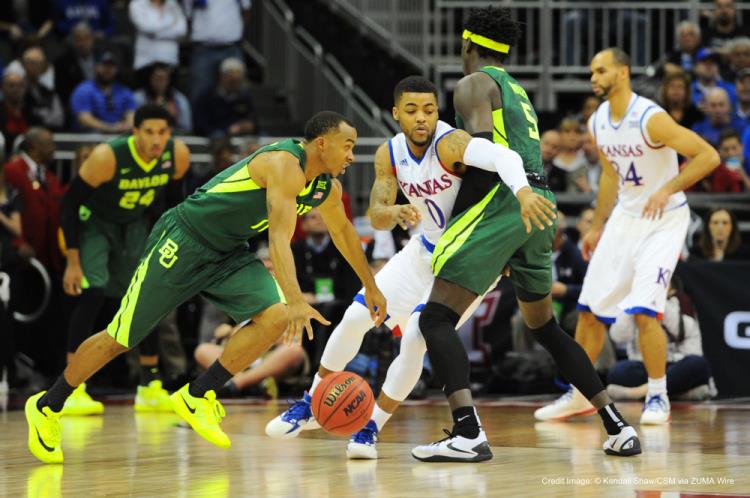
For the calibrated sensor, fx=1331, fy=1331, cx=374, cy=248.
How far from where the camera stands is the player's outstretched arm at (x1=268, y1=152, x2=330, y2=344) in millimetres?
6293

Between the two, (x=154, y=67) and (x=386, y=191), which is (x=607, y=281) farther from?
(x=154, y=67)

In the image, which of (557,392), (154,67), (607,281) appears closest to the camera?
(607,281)

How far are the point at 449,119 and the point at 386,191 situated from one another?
6534 mm

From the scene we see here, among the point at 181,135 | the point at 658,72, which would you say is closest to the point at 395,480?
the point at 181,135

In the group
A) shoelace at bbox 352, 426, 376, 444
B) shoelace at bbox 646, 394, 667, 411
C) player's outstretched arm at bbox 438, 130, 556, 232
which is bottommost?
shoelace at bbox 646, 394, 667, 411

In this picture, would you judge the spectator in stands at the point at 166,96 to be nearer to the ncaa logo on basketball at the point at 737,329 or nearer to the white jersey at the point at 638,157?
the ncaa logo on basketball at the point at 737,329

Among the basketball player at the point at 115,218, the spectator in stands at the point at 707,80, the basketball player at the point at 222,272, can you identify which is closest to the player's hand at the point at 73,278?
the basketball player at the point at 115,218

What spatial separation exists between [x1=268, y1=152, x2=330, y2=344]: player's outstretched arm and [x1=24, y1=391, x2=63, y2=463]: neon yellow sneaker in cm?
142

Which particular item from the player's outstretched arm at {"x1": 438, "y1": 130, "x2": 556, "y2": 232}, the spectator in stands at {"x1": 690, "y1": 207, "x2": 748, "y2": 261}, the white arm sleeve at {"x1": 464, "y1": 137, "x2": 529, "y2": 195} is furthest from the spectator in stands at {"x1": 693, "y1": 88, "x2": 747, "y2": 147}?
the white arm sleeve at {"x1": 464, "y1": 137, "x2": 529, "y2": 195}

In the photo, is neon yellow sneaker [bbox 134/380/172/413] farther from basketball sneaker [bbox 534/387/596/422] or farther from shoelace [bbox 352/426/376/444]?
shoelace [bbox 352/426/376/444]

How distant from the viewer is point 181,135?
46.0ft

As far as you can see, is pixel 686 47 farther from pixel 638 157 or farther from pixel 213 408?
pixel 213 408

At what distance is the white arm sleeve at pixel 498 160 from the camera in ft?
20.5

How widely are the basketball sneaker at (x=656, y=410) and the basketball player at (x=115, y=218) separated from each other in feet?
11.7
